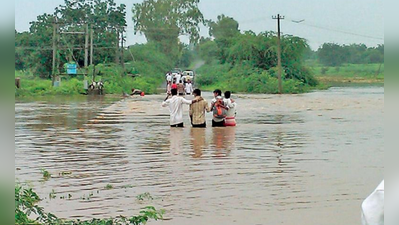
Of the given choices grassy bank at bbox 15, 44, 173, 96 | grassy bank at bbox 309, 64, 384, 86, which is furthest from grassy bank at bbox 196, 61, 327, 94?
grassy bank at bbox 309, 64, 384, 86

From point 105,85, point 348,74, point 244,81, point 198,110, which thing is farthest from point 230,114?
point 348,74

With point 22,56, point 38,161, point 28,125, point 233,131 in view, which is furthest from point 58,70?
point 38,161

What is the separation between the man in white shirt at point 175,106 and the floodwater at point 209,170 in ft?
1.21

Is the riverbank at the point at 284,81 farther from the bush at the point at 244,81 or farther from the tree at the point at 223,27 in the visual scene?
the tree at the point at 223,27

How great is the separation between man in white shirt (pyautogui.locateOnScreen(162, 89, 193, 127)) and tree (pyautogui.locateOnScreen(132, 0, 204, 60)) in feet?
231

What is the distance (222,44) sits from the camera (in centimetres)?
7488

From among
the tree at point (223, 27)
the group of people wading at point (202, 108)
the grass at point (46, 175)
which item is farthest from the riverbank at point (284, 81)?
the grass at point (46, 175)

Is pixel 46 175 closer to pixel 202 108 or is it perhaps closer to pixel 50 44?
pixel 202 108

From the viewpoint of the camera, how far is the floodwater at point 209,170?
27.0 ft

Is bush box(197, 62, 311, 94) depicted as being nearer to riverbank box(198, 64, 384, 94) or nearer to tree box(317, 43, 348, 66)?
riverbank box(198, 64, 384, 94)

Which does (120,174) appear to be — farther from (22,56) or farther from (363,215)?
(22,56)

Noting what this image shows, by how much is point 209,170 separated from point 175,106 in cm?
757

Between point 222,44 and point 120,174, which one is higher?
point 222,44
